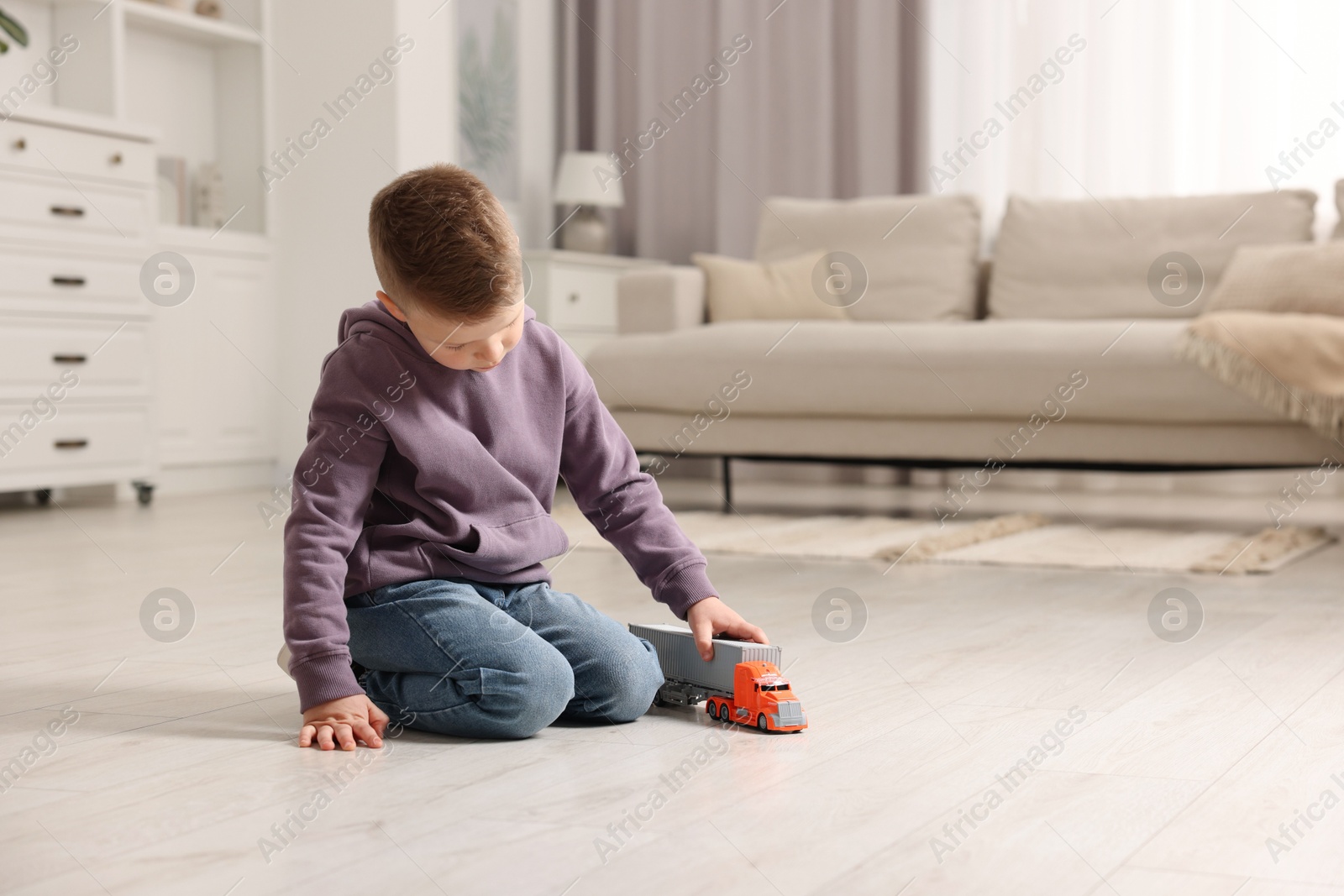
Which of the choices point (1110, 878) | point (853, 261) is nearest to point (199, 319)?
point (853, 261)

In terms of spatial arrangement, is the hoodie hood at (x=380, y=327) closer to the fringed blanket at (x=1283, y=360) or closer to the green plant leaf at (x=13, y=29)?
the fringed blanket at (x=1283, y=360)

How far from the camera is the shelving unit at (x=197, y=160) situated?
3809 millimetres

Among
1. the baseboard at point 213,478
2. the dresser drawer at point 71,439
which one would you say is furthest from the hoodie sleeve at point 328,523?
the baseboard at point 213,478

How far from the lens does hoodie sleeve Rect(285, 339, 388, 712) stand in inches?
45.4

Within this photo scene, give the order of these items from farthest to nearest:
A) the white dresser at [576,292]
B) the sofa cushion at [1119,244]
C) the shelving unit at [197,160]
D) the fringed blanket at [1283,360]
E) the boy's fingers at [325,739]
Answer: the white dresser at [576,292]
the shelving unit at [197,160]
the sofa cushion at [1119,244]
the fringed blanket at [1283,360]
the boy's fingers at [325,739]

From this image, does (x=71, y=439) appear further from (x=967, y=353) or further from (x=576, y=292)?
(x=967, y=353)

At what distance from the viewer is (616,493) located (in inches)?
53.7

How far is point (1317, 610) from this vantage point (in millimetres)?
1928

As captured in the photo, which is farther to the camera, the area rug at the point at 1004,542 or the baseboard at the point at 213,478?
the baseboard at the point at 213,478

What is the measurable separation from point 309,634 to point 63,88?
3279mm

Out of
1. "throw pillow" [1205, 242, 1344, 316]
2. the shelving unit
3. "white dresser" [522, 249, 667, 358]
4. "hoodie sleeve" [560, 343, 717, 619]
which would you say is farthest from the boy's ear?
"white dresser" [522, 249, 667, 358]

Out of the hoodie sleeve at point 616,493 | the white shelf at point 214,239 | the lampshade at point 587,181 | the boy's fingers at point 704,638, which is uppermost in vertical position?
the lampshade at point 587,181

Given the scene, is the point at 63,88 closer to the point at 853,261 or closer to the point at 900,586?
the point at 853,261

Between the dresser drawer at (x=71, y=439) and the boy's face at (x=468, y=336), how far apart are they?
2.45m
